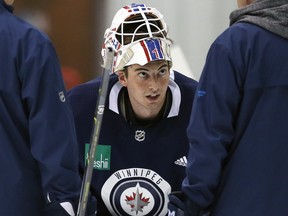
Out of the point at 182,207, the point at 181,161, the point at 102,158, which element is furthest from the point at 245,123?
the point at 102,158

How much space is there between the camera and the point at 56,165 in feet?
8.39

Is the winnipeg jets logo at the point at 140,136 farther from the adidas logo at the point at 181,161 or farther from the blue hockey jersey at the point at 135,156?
the adidas logo at the point at 181,161

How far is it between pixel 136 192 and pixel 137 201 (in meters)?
0.04

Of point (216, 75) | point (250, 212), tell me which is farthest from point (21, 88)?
point (250, 212)

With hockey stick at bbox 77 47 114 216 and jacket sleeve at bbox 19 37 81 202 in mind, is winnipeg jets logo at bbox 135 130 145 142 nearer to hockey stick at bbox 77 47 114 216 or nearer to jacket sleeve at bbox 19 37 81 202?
hockey stick at bbox 77 47 114 216

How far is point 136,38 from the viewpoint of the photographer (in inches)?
121

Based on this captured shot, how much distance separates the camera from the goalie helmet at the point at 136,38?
3.04m

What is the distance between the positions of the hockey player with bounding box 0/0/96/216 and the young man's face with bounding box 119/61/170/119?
1.66 feet

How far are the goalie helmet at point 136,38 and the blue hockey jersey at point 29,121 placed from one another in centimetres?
48

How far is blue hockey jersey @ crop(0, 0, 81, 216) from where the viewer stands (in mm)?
2547

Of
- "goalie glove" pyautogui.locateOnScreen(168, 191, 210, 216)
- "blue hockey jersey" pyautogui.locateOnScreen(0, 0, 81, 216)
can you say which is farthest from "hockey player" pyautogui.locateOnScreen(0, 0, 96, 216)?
"goalie glove" pyautogui.locateOnScreen(168, 191, 210, 216)

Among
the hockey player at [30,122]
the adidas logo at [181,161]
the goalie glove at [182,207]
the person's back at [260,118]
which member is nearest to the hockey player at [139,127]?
the adidas logo at [181,161]

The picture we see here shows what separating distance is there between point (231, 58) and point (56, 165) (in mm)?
620

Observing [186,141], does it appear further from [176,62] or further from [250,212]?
[176,62]
